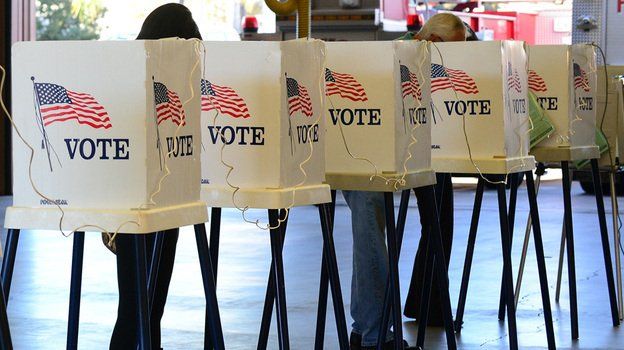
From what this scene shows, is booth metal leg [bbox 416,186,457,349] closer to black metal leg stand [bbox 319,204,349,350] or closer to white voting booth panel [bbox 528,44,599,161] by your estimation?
black metal leg stand [bbox 319,204,349,350]

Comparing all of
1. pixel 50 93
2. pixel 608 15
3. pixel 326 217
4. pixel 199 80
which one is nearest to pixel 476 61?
pixel 326 217

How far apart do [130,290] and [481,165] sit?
1592 mm

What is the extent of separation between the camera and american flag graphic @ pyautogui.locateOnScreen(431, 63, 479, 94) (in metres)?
5.19

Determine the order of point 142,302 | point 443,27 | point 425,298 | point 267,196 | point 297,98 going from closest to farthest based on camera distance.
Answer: point 142,302
point 267,196
point 297,98
point 425,298
point 443,27

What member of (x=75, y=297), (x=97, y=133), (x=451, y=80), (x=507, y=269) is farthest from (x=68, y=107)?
(x=507, y=269)

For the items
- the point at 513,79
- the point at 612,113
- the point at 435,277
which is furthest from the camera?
the point at 612,113

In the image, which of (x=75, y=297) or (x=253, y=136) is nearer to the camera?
(x=75, y=297)

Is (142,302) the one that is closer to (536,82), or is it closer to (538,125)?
(538,125)

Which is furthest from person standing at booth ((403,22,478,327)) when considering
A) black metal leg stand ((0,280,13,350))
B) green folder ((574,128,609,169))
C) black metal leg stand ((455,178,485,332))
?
black metal leg stand ((0,280,13,350))

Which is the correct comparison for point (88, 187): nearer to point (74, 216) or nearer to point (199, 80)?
point (74, 216)

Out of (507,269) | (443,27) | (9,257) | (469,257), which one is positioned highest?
(443,27)

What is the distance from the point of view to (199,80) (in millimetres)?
3748

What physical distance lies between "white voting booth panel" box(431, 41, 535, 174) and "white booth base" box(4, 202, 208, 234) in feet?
6.06

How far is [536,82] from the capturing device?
6004mm
